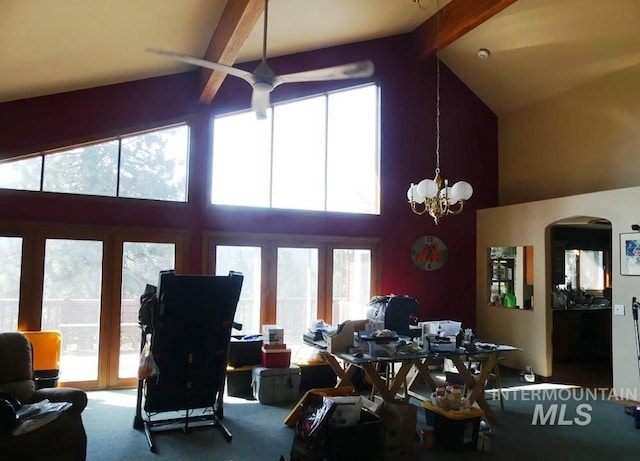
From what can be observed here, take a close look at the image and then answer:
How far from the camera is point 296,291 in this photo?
22.0 feet

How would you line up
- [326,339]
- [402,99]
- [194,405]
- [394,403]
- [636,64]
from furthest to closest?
[402,99] → [636,64] → [326,339] → [194,405] → [394,403]

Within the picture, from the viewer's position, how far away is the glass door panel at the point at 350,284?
6969 mm

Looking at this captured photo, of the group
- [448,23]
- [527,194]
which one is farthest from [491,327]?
[448,23]

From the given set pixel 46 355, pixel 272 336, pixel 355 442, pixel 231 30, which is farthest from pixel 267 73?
pixel 46 355

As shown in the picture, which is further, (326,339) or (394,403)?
(326,339)

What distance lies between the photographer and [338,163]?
7129 millimetres

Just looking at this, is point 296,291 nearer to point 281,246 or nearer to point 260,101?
point 281,246

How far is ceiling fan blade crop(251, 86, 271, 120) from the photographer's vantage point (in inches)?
158

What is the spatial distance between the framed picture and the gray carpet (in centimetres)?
160

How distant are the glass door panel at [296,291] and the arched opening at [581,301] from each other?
11.4 feet

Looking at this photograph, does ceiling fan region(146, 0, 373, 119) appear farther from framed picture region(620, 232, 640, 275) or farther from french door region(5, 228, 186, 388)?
framed picture region(620, 232, 640, 275)

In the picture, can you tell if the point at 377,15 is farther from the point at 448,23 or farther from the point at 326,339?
the point at 326,339

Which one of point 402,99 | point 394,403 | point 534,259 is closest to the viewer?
point 394,403

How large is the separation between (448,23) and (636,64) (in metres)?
2.51
